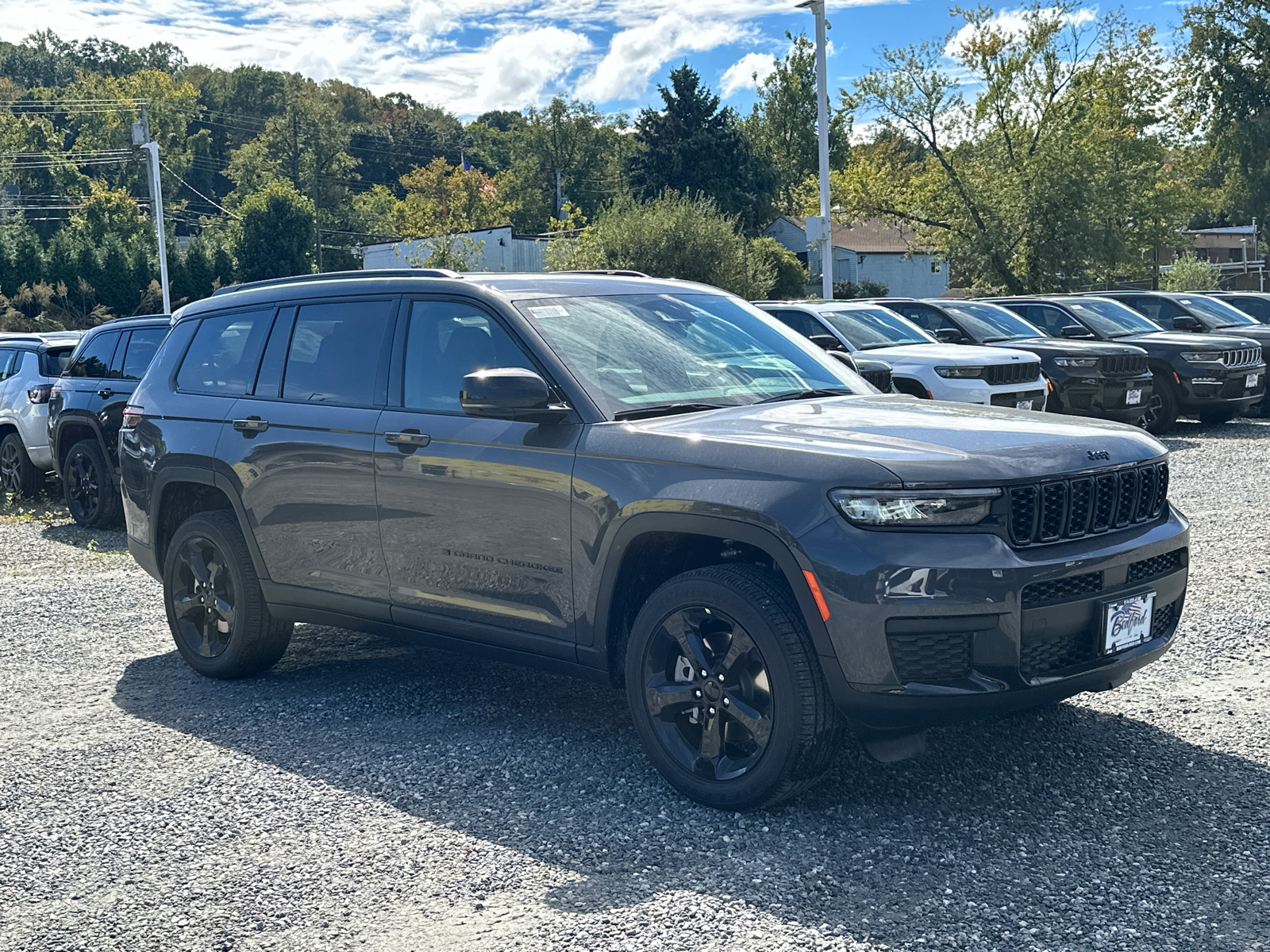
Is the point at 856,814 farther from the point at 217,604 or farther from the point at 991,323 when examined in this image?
the point at 991,323

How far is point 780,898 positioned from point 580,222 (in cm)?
9156

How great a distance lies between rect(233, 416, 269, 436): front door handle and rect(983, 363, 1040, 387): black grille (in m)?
9.05

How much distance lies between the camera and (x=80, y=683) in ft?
21.0

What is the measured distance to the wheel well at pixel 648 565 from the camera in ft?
14.6

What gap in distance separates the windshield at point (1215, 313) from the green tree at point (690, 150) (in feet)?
141

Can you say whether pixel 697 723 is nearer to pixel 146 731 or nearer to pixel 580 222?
pixel 146 731

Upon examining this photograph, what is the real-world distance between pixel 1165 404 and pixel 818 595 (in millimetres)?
14403

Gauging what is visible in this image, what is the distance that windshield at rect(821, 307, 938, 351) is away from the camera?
14086mm

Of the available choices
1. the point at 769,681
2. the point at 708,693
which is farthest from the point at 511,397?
the point at 769,681

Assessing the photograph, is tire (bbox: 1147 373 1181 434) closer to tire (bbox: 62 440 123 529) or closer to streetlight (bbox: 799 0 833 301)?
streetlight (bbox: 799 0 833 301)

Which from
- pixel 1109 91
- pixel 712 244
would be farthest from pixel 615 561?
pixel 1109 91

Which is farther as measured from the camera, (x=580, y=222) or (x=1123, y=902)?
(x=580, y=222)

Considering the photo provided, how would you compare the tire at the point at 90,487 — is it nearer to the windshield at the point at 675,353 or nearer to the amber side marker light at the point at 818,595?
the windshield at the point at 675,353

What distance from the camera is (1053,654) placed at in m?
4.04
